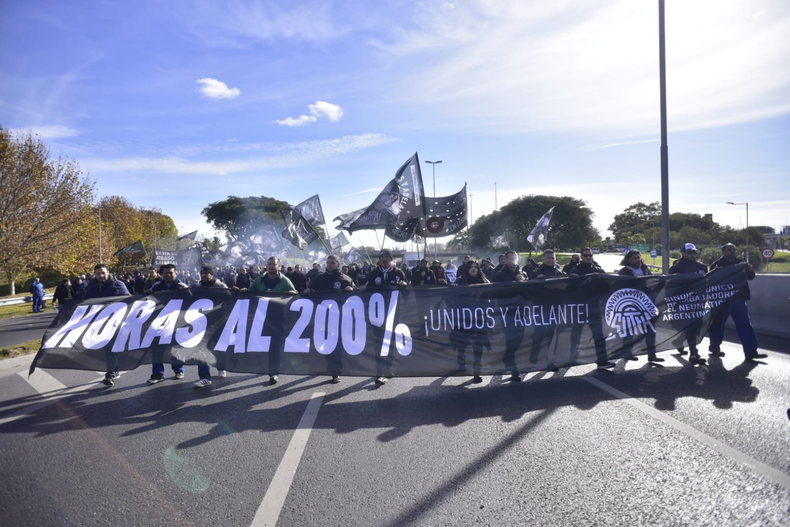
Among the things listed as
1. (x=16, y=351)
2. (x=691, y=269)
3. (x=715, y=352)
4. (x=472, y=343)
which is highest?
(x=691, y=269)

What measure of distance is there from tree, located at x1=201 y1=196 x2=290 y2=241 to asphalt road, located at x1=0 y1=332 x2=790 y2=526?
247 feet

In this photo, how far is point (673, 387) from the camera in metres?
5.73

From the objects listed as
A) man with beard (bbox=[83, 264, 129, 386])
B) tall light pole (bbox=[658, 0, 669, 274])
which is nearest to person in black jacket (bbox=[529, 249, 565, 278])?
tall light pole (bbox=[658, 0, 669, 274])

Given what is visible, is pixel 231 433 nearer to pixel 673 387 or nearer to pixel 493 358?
pixel 493 358

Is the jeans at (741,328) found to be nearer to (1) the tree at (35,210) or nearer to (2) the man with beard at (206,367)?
(2) the man with beard at (206,367)

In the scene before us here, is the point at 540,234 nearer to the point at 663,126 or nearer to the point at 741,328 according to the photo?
the point at 663,126

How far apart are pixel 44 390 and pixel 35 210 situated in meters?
23.3

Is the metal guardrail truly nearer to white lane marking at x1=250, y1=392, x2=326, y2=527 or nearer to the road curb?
the road curb

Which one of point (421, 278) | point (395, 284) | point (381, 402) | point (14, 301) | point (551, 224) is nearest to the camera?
point (381, 402)

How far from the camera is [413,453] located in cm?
405

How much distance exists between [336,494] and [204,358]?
11.4 feet

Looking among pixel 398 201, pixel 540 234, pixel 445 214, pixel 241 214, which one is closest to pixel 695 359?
pixel 398 201

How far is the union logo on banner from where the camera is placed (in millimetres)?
6734

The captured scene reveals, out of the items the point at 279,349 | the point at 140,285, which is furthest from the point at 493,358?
the point at 140,285
